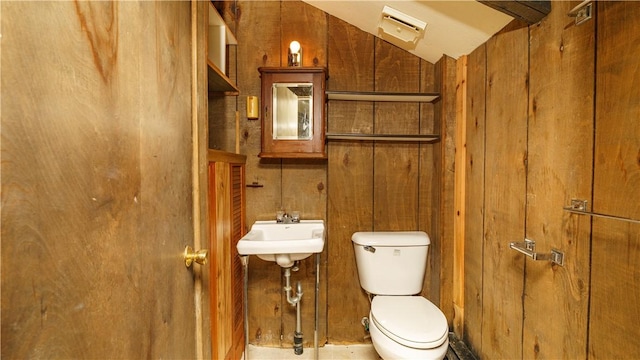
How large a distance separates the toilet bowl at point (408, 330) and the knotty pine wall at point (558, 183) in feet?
0.82

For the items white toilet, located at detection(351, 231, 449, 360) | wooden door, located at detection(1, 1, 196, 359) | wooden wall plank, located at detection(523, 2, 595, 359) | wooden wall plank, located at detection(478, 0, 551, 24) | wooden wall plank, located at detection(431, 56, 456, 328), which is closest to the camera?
wooden door, located at detection(1, 1, 196, 359)

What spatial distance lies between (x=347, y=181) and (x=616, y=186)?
1209mm

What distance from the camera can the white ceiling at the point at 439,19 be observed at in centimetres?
119

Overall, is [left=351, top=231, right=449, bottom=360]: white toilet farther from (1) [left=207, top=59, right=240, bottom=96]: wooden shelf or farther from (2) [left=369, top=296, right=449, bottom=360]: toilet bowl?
(1) [left=207, top=59, right=240, bottom=96]: wooden shelf

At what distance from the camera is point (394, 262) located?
5.35ft

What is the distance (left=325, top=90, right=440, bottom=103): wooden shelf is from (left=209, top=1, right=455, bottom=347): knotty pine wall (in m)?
0.06

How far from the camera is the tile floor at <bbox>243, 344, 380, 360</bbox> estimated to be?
1714 millimetres

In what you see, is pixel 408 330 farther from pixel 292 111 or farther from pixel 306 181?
pixel 292 111

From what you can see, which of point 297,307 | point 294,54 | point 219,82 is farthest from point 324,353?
point 294,54

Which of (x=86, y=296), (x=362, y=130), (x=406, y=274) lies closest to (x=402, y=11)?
(x=362, y=130)

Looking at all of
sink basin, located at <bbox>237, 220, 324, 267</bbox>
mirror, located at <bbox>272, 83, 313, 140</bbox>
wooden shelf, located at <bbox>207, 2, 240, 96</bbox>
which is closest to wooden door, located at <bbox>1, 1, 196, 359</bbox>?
sink basin, located at <bbox>237, 220, 324, 267</bbox>

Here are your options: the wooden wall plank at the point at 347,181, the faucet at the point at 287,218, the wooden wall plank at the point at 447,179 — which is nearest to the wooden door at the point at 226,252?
the faucet at the point at 287,218

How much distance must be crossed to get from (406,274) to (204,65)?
1.47 metres

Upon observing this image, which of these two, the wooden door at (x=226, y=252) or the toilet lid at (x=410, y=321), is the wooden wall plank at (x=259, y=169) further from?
the toilet lid at (x=410, y=321)
